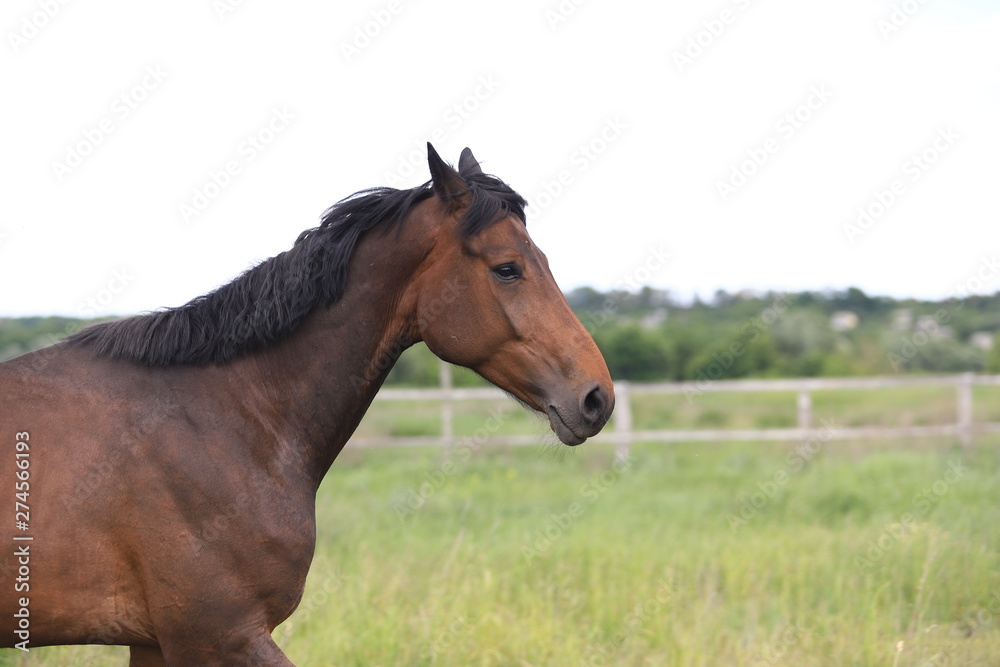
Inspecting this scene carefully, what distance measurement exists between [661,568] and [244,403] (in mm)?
3762

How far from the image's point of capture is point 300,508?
2.46m

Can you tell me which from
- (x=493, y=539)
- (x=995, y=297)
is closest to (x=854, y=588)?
(x=493, y=539)

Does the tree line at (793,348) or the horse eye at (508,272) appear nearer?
the horse eye at (508,272)

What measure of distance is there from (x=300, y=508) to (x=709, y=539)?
478 cm

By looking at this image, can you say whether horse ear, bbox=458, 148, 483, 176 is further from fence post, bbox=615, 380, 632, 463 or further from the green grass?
fence post, bbox=615, 380, 632, 463

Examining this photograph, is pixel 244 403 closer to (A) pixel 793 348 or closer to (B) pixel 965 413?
(B) pixel 965 413


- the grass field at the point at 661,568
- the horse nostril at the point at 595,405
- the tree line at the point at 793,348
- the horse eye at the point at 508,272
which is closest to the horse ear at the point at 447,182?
the horse eye at the point at 508,272

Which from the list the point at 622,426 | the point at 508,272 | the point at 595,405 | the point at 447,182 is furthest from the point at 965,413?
the point at 447,182

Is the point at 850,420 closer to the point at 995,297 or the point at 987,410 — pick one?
the point at 987,410

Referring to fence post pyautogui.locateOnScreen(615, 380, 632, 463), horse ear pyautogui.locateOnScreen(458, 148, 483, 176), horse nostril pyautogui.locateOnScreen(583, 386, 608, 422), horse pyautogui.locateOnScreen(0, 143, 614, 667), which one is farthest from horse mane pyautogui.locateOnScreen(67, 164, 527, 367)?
fence post pyautogui.locateOnScreen(615, 380, 632, 463)

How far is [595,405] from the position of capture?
2.47m

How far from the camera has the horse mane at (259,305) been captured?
2.55m

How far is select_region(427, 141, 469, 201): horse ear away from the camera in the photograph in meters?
2.61

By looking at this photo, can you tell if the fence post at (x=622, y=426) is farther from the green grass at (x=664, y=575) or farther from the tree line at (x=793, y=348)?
the tree line at (x=793, y=348)
